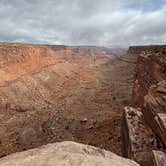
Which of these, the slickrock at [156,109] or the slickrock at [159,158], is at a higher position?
the slickrock at [156,109]

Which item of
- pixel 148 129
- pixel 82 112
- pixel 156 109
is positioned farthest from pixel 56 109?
pixel 156 109

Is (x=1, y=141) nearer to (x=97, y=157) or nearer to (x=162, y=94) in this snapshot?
(x=162, y=94)

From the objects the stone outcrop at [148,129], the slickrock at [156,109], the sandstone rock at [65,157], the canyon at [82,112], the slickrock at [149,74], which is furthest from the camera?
the slickrock at [149,74]

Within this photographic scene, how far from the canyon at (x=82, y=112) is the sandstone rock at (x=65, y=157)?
24mm

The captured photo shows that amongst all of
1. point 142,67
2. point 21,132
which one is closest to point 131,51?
point 142,67

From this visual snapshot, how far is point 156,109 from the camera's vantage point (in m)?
9.32

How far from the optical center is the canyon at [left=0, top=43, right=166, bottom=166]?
8594 millimetres

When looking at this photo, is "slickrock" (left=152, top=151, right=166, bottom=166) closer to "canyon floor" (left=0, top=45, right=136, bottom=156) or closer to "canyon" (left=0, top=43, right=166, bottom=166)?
"canyon" (left=0, top=43, right=166, bottom=166)

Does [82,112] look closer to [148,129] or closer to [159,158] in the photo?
[148,129]

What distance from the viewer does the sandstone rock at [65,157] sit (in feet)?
12.9

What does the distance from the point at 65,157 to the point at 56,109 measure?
71.5ft

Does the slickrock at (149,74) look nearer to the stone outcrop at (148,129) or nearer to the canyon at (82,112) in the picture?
the canyon at (82,112)

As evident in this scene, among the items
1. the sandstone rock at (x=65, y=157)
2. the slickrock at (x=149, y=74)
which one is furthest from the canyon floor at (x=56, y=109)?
the sandstone rock at (x=65, y=157)

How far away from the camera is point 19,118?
22953mm
